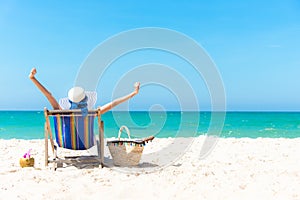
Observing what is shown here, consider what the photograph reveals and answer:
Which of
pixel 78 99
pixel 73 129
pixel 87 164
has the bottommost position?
pixel 87 164

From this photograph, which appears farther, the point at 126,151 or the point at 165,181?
the point at 126,151

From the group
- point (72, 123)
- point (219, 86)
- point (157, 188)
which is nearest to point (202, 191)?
point (157, 188)

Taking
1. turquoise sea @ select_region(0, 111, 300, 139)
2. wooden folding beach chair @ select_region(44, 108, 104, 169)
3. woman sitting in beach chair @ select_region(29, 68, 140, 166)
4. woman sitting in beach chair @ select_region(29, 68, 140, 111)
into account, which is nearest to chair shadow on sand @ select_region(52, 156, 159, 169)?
wooden folding beach chair @ select_region(44, 108, 104, 169)

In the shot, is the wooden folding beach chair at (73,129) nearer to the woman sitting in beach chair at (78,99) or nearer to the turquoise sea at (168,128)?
the woman sitting in beach chair at (78,99)

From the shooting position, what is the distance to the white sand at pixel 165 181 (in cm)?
306

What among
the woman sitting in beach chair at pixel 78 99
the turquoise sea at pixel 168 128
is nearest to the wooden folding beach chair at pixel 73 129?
the woman sitting in beach chair at pixel 78 99

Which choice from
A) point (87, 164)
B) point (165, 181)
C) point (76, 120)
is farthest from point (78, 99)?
point (165, 181)

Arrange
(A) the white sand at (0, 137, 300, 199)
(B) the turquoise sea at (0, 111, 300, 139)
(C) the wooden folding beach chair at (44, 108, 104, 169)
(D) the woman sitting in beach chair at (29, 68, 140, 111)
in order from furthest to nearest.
Answer: (B) the turquoise sea at (0, 111, 300, 139) → (D) the woman sitting in beach chair at (29, 68, 140, 111) → (C) the wooden folding beach chair at (44, 108, 104, 169) → (A) the white sand at (0, 137, 300, 199)

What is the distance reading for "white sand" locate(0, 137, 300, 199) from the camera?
3062 millimetres

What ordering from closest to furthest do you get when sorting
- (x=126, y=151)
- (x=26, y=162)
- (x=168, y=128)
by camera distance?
(x=26, y=162) → (x=126, y=151) → (x=168, y=128)

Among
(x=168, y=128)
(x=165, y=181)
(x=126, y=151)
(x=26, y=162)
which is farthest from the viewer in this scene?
(x=168, y=128)

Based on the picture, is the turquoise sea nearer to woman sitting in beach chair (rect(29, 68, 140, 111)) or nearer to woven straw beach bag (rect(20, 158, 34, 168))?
woman sitting in beach chair (rect(29, 68, 140, 111))

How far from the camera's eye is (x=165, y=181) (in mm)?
3535

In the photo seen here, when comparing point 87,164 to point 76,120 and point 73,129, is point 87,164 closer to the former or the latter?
point 73,129
